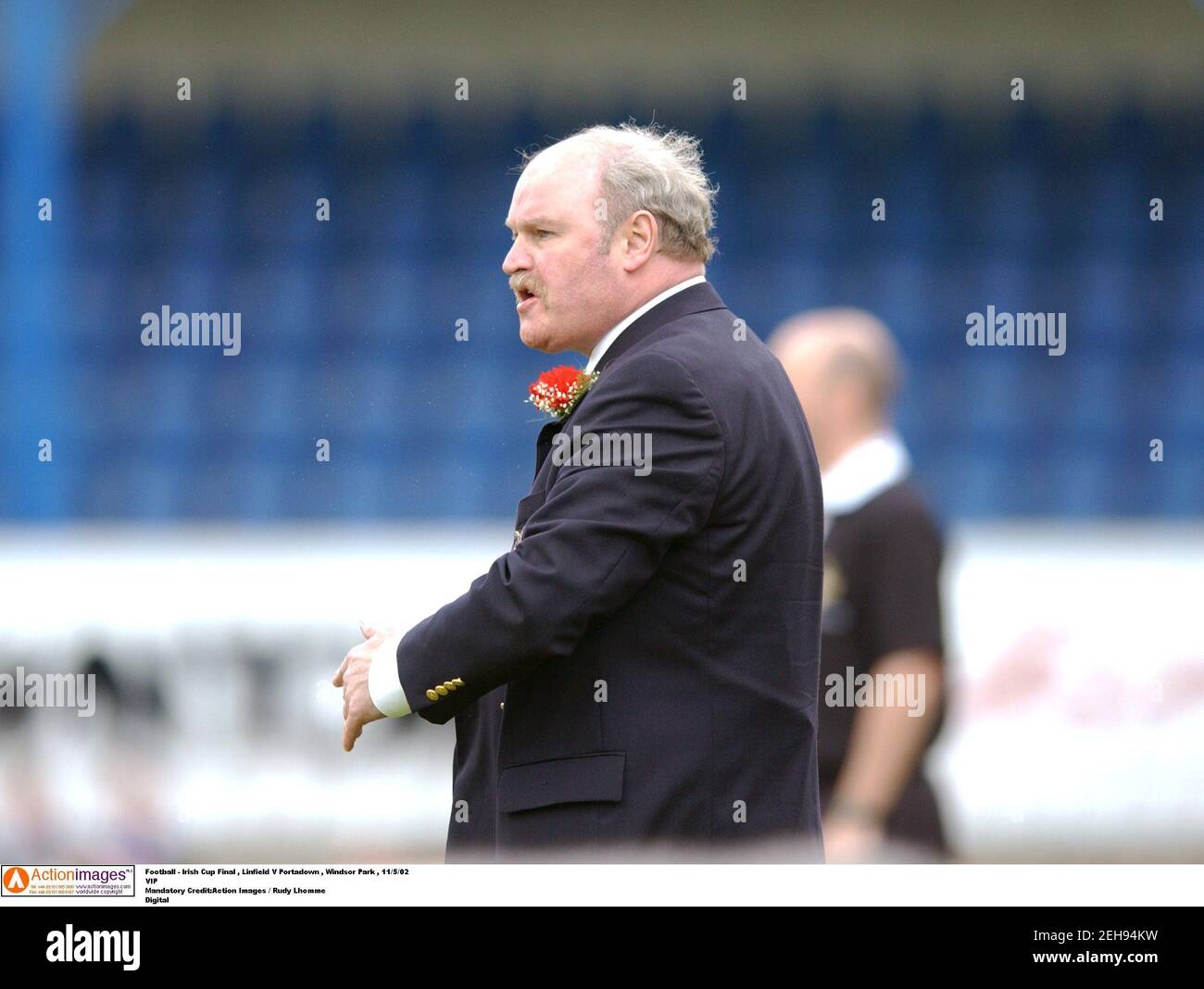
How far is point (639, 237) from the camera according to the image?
2.18m

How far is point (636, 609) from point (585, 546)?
130 millimetres

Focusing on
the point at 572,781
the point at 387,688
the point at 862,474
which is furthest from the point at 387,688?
the point at 862,474

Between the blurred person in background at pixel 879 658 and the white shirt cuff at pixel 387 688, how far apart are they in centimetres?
105

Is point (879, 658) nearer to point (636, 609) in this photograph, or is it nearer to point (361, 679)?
point (636, 609)

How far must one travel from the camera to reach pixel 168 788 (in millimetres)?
4320

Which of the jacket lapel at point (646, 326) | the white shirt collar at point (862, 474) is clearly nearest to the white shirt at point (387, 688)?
the jacket lapel at point (646, 326)

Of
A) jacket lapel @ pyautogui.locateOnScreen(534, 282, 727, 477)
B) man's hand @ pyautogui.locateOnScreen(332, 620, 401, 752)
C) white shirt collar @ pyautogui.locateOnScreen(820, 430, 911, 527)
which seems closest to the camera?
man's hand @ pyautogui.locateOnScreen(332, 620, 401, 752)

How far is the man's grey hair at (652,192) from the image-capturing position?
2172mm

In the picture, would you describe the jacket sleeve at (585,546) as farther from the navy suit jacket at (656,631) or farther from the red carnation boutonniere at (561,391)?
the red carnation boutonniere at (561,391)

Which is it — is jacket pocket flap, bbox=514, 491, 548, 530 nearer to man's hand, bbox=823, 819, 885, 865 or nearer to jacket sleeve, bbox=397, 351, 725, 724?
jacket sleeve, bbox=397, 351, 725, 724

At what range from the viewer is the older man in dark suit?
6.39ft

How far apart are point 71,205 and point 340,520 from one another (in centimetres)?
171

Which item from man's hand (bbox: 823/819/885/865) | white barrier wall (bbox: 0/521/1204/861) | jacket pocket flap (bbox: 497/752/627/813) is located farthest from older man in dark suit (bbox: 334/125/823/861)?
white barrier wall (bbox: 0/521/1204/861)

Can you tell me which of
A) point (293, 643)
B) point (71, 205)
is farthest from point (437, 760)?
point (71, 205)
